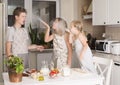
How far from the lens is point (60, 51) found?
2.87 m

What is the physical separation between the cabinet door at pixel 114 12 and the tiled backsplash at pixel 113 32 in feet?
1.28

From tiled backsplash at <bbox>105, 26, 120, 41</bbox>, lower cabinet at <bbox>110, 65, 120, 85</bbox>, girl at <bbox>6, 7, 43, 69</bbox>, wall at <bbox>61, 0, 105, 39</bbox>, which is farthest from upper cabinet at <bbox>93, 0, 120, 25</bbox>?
girl at <bbox>6, 7, 43, 69</bbox>

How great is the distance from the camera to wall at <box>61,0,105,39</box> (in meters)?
4.84

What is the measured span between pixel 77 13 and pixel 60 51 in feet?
7.33

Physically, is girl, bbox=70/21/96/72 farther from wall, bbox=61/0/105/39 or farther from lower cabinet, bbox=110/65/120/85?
wall, bbox=61/0/105/39

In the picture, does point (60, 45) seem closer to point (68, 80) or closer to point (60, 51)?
point (60, 51)

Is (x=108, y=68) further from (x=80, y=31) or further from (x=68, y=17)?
(x=68, y=17)

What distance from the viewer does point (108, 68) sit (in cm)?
247

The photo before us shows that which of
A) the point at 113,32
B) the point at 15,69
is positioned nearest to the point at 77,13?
the point at 113,32

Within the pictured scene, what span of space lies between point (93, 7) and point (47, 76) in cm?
247

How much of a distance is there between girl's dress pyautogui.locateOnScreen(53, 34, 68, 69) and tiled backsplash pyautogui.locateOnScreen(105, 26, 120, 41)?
63.7 inches

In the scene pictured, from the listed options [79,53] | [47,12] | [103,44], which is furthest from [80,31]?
[47,12]

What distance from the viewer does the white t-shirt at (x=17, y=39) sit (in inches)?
104

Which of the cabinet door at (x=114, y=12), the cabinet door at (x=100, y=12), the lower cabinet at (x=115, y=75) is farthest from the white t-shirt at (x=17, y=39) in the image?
the cabinet door at (x=100, y=12)
